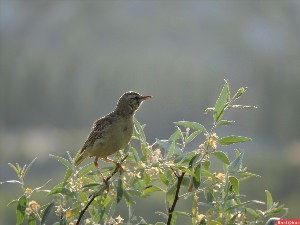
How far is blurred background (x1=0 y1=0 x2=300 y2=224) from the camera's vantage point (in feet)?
338

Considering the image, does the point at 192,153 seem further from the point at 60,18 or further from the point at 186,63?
the point at 60,18

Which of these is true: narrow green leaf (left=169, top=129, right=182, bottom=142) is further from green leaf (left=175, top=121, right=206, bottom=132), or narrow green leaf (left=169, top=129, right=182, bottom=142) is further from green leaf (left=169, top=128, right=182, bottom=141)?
green leaf (left=175, top=121, right=206, bottom=132)

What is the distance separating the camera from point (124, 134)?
232 inches

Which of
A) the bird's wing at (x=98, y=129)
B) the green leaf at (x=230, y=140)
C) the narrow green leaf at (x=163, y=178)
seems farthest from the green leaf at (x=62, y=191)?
the bird's wing at (x=98, y=129)

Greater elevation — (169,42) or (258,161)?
(169,42)

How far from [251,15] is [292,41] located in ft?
43.6

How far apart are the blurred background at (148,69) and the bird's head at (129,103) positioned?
77432 millimetres

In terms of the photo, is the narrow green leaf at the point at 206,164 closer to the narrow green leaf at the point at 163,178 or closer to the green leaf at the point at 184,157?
the green leaf at the point at 184,157

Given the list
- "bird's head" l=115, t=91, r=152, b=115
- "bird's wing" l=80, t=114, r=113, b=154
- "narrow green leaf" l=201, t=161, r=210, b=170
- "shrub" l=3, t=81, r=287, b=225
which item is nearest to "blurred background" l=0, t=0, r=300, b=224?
"bird's head" l=115, t=91, r=152, b=115

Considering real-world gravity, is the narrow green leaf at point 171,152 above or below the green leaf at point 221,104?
below

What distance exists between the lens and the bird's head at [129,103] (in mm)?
6448

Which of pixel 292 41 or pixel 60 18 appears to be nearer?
pixel 292 41

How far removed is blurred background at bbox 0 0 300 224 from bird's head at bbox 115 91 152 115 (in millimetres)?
77432

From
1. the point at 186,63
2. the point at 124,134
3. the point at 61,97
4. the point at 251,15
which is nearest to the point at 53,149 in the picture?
the point at 61,97
